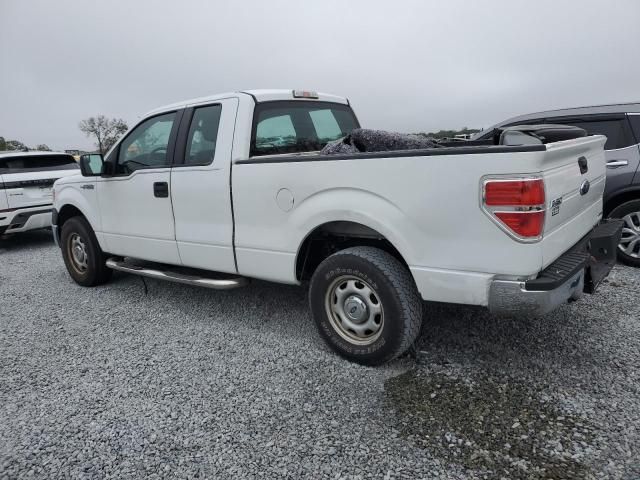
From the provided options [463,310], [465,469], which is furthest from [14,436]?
[463,310]

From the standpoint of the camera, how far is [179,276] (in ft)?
13.2

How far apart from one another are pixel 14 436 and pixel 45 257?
5335 mm

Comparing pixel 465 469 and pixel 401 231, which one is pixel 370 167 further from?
pixel 465 469

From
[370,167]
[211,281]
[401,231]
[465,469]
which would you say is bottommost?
[465,469]

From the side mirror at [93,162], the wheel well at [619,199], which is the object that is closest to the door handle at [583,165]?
the wheel well at [619,199]

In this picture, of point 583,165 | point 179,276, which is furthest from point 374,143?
point 179,276

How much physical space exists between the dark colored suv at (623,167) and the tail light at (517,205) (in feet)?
11.0

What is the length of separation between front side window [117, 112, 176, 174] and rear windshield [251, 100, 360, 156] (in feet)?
3.03

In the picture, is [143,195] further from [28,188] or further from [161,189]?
[28,188]

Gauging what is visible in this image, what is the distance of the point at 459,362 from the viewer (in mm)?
3082

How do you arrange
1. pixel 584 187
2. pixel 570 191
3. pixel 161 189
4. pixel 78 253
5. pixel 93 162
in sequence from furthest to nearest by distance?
pixel 78 253 → pixel 93 162 → pixel 161 189 → pixel 584 187 → pixel 570 191

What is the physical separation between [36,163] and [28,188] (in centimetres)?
74

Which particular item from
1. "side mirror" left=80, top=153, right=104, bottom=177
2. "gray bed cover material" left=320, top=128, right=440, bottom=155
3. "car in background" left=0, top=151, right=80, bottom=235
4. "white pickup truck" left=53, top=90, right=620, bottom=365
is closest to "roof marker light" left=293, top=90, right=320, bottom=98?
"white pickup truck" left=53, top=90, right=620, bottom=365

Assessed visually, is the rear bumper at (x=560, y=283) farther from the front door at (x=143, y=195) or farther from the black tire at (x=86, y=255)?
the black tire at (x=86, y=255)
